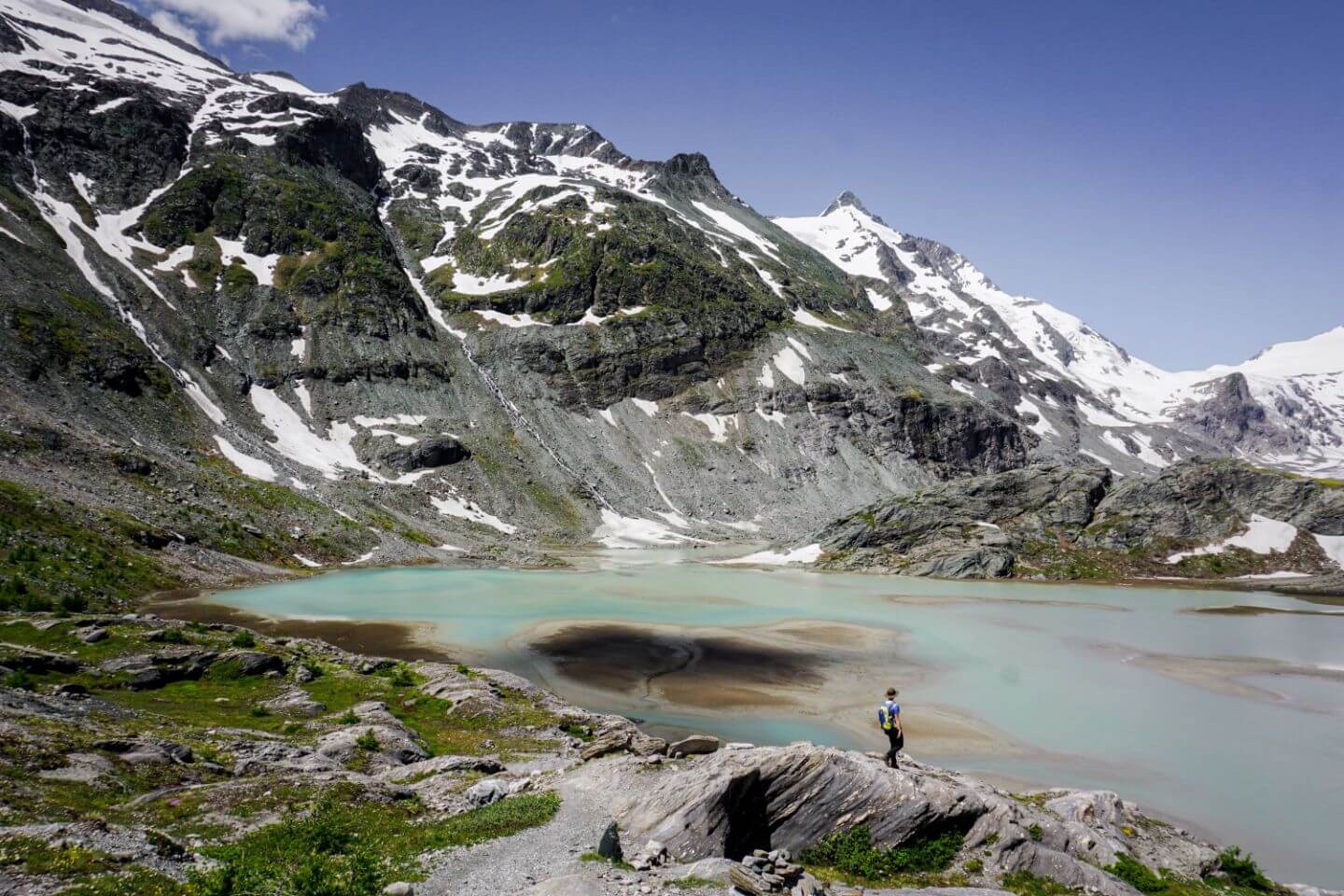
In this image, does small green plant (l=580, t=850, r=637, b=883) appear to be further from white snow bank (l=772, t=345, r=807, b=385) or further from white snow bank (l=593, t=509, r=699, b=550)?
white snow bank (l=772, t=345, r=807, b=385)

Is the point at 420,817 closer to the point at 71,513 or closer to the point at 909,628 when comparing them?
the point at 909,628

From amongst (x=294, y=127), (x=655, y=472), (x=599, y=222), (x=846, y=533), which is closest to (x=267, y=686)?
(x=846, y=533)


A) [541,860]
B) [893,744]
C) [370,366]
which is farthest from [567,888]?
[370,366]

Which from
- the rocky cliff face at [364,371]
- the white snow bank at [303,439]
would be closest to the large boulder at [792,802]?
the rocky cliff face at [364,371]

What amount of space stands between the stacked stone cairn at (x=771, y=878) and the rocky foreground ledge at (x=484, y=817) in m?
0.05

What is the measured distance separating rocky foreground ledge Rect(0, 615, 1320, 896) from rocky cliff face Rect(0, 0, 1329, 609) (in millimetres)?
48235

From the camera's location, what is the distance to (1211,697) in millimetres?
35156

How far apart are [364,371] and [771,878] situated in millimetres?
141778

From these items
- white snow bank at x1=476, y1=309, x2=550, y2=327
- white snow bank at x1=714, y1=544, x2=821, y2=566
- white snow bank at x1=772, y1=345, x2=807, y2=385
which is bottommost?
white snow bank at x1=714, y1=544, x2=821, y2=566

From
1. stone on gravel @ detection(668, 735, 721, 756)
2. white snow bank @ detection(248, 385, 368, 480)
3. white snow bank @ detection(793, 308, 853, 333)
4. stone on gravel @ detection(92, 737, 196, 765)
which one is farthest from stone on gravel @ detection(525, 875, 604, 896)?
white snow bank @ detection(793, 308, 853, 333)

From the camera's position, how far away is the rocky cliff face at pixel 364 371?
86375 millimetres

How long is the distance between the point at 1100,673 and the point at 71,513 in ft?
252

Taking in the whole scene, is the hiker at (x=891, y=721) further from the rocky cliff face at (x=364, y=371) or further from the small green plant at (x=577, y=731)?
the rocky cliff face at (x=364, y=371)

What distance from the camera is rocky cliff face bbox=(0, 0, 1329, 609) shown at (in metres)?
86.4
